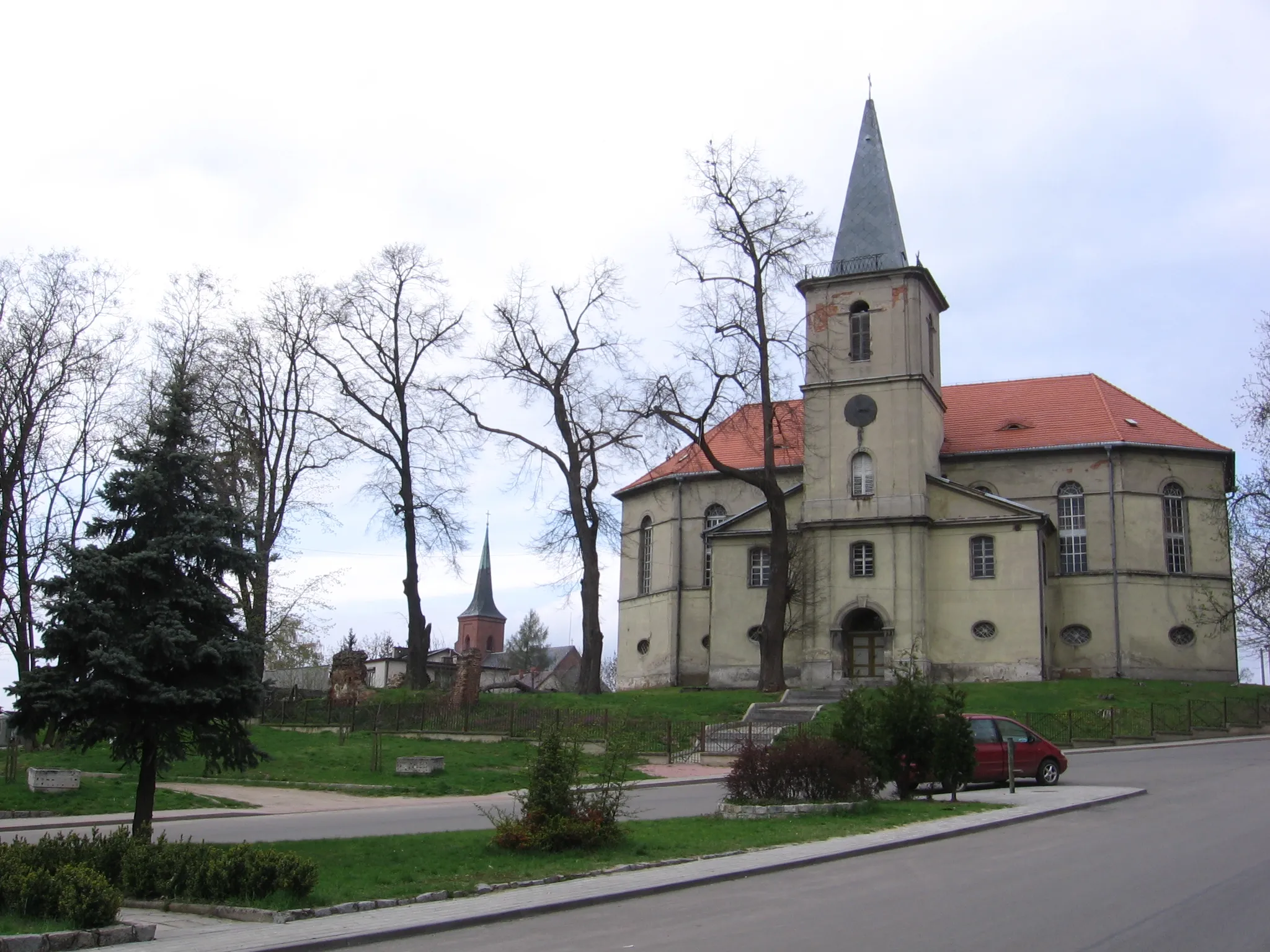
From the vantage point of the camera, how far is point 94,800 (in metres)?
20.3

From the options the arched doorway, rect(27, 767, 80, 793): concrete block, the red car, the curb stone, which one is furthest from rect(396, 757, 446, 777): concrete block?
the arched doorway

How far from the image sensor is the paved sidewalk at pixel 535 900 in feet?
29.2

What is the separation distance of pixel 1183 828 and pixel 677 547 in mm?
35927

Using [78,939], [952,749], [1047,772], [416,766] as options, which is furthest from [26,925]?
[1047,772]

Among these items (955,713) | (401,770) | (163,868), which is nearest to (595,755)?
(401,770)

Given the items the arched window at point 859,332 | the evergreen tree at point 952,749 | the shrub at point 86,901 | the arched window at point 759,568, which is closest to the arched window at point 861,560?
the arched window at point 759,568

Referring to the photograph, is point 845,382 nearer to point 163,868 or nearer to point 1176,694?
point 1176,694

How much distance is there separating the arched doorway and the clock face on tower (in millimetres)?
6834

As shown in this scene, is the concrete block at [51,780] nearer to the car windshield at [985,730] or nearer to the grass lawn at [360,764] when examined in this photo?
the grass lawn at [360,764]

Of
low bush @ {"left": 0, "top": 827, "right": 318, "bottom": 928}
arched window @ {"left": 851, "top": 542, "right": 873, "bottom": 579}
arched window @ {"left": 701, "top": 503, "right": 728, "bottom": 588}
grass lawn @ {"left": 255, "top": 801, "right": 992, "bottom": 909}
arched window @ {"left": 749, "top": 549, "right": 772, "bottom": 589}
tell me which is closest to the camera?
low bush @ {"left": 0, "top": 827, "right": 318, "bottom": 928}

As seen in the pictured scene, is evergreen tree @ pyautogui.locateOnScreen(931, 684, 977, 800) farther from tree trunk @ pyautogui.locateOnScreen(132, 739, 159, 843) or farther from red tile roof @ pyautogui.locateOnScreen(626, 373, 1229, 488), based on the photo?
red tile roof @ pyautogui.locateOnScreen(626, 373, 1229, 488)

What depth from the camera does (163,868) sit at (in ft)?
34.9

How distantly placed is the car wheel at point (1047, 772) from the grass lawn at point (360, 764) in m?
8.43

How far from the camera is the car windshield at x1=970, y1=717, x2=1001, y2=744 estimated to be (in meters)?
22.4
